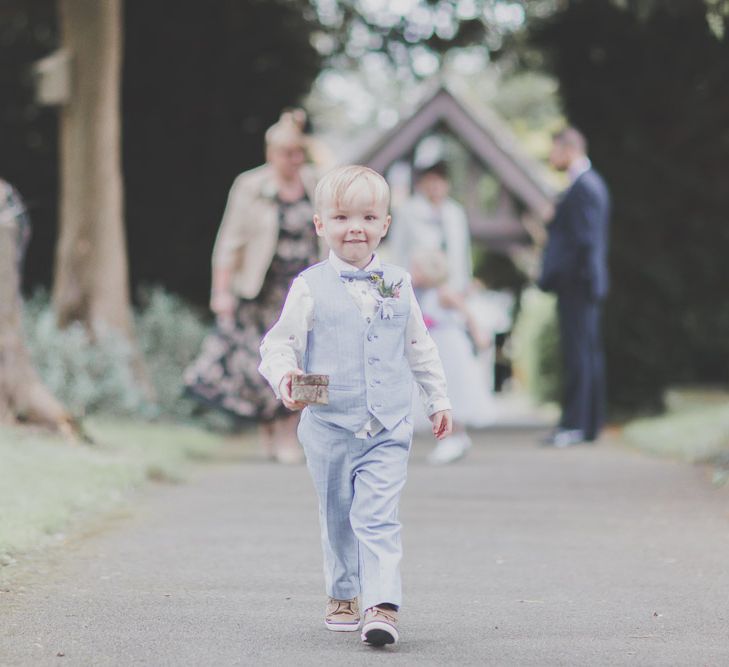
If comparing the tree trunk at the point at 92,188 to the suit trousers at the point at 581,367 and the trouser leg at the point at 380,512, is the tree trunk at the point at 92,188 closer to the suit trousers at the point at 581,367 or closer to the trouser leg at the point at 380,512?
the suit trousers at the point at 581,367

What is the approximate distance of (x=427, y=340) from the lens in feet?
15.3

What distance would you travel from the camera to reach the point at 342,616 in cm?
457

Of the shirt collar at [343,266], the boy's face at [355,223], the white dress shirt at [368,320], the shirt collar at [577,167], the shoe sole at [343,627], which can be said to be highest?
the shirt collar at [577,167]

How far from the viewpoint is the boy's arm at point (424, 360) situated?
4.62 meters

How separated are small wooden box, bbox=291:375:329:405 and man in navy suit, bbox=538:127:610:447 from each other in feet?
23.0

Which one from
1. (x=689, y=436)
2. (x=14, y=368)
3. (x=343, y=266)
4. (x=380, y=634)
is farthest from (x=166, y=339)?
(x=380, y=634)

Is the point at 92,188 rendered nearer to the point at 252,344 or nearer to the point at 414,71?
the point at 252,344

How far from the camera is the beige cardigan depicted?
31.2ft

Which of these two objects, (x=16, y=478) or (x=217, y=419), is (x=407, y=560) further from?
(x=217, y=419)

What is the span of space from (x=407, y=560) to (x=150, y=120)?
8.63 meters

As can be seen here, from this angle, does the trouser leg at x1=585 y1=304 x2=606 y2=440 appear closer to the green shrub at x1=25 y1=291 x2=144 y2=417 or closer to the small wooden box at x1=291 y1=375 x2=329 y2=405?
the green shrub at x1=25 y1=291 x2=144 y2=417

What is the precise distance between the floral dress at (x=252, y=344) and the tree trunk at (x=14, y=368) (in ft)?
5.13

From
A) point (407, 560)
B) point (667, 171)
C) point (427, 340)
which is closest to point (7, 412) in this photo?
point (407, 560)

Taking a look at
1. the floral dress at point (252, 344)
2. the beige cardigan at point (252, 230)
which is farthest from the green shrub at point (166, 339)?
the beige cardigan at point (252, 230)
